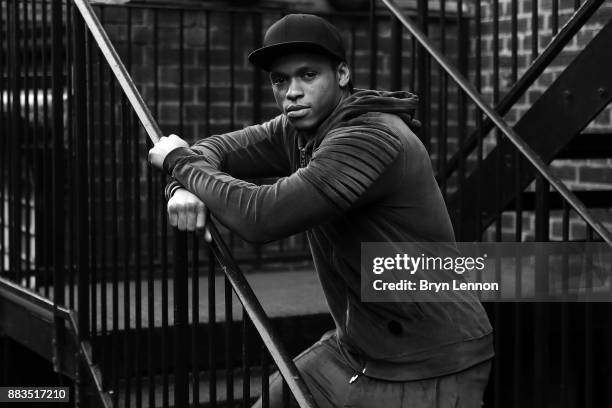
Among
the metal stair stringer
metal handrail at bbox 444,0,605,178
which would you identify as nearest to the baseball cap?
the metal stair stringer

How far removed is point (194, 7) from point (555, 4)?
233 cm

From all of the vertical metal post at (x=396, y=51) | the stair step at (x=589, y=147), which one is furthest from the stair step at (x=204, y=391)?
the stair step at (x=589, y=147)

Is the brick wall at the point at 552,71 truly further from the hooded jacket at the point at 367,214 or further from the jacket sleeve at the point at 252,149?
the hooded jacket at the point at 367,214

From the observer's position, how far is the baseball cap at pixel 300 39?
9.77 ft

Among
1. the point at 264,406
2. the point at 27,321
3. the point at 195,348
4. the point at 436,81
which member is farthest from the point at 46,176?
the point at 436,81

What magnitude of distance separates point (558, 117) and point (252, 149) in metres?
1.49

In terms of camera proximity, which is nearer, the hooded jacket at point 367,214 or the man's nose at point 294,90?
the hooded jacket at point 367,214

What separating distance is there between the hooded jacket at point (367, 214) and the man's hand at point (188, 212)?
0.03 metres

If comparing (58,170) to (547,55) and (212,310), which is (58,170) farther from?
(547,55)

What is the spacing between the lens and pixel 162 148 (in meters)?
3.24

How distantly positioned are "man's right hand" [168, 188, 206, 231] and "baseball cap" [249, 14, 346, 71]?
0.44m

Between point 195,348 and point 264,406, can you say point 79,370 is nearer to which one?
point 195,348

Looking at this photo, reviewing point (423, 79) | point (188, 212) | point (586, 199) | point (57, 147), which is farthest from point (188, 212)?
point (586, 199)

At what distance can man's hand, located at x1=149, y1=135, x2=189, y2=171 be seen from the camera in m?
3.23
